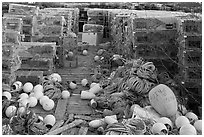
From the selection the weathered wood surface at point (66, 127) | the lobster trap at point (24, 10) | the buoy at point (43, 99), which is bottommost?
the weathered wood surface at point (66, 127)

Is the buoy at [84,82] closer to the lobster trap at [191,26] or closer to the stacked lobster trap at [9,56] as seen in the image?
the stacked lobster trap at [9,56]

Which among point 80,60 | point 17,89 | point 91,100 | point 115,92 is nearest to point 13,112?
point 17,89

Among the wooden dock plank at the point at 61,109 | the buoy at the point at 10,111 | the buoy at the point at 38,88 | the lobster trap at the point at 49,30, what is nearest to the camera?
the buoy at the point at 10,111

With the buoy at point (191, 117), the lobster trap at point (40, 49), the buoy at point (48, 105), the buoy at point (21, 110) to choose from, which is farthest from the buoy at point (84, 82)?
the buoy at point (191, 117)

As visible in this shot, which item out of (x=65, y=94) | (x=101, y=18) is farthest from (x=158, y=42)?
(x=101, y=18)

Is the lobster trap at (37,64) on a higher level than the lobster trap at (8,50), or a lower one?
lower

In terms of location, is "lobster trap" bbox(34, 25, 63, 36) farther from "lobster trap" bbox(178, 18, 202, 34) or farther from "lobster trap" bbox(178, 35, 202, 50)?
"lobster trap" bbox(178, 35, 202, 50)

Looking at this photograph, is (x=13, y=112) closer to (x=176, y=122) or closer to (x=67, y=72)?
(x=176, y=122)

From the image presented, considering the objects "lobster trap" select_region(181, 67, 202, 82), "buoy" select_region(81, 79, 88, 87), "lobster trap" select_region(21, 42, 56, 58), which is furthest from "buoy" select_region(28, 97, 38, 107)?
"lobster trap" select_region(181, 67, 202, 82)

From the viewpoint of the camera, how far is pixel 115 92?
10.2 m

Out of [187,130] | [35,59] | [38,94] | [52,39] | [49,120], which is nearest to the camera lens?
[187,130]

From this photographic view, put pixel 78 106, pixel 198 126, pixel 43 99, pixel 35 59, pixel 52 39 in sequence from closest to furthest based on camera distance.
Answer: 1. pixel 198 126
2. pixel 43 99
3. pixel 78 106
4. pixel 35 59
5. pixel 52 39

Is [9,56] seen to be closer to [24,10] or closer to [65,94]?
[65,94]

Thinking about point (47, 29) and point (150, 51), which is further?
point (47, 29)
